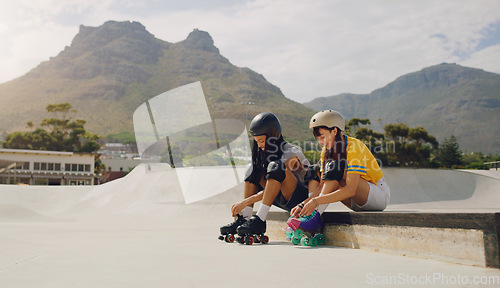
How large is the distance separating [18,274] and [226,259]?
1.84 metres

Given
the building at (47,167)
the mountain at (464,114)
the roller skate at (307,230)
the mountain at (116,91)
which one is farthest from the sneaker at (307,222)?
the mountain at (464,114)

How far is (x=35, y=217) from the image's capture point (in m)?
13.8

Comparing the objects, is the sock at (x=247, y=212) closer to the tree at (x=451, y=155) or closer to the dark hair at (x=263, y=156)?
the dark hair at (x=263, y=156)

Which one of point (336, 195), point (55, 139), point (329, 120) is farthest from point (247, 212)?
point (55, 139)

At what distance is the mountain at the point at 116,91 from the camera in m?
140

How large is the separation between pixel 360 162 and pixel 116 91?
171326 mm

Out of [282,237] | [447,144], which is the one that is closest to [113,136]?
[447,144]

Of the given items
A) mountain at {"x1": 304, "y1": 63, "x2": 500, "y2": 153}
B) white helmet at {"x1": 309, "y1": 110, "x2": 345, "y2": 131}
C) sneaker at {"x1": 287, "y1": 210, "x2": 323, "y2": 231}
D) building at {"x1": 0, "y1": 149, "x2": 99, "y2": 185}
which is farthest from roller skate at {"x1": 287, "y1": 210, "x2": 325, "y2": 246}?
mountain at {"x1": 304, "y1": 63, "x2": 500, "y2": 153}

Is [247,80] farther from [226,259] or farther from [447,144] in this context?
[226,259]

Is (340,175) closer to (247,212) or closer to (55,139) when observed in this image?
(247,212)

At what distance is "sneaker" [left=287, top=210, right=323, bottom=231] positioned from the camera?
183 inches

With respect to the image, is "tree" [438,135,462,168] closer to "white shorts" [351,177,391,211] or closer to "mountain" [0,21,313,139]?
"mountain" [0,21,313,139]

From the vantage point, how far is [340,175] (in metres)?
4.65

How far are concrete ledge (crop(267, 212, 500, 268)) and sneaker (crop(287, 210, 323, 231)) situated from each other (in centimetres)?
24
